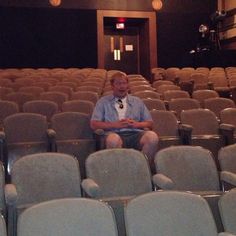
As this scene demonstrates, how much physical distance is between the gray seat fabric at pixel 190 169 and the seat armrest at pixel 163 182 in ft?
0.87

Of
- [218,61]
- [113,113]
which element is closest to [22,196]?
[113,113]

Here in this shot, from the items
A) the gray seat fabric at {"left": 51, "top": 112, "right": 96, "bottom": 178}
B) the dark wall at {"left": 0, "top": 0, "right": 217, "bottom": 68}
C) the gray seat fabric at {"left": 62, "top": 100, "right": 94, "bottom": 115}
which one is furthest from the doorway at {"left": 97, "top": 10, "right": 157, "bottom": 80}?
the gray seat fabric at {"left": 51, "top": 112, "right": 96, "bottom": 178}

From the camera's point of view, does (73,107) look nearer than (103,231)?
No

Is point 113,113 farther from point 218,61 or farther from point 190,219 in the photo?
point 218,61

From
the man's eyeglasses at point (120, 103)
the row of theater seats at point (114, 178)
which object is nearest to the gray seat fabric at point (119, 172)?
the row of theater seats at point (114, 178)

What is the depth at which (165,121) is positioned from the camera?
554 centimetres

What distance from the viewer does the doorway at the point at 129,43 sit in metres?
16.0

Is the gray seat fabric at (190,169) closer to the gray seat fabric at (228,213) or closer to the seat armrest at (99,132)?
the gray seat fabric at (228,213)

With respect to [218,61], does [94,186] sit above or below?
below

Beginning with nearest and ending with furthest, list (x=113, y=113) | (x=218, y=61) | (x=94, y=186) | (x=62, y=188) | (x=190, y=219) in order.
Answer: (x=190, y=219) → (x=94, y=186) → (x=62, y=188) → (x=113, y=113) → (x=218, y=61)

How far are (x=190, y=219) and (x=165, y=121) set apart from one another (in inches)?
115

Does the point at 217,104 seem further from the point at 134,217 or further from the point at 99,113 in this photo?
the point at 134,217

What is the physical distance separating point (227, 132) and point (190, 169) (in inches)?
70.5

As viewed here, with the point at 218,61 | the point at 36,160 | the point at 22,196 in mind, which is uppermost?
the point at 218,61
